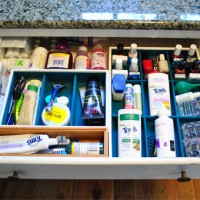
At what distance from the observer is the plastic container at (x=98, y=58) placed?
87cm

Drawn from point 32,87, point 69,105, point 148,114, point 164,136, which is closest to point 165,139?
point 164,136

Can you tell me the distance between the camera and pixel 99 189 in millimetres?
1062

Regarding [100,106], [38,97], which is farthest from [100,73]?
[38,97]

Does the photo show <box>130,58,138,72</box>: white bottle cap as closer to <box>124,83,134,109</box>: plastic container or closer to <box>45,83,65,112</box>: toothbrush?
<box>124,83,134,109</box>: plastic container

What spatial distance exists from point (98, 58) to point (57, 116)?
0.90 ft

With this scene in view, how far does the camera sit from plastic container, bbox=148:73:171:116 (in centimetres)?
79

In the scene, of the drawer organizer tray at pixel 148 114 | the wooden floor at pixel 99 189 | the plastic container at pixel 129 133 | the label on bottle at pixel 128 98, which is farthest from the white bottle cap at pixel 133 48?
the wooden floor at pixel 99 189

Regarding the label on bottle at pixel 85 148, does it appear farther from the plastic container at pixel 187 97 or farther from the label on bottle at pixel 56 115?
the plastic container at pixel 187 97

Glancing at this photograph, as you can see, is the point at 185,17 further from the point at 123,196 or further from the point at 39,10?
the point at 123,196

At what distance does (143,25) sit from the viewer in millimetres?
803

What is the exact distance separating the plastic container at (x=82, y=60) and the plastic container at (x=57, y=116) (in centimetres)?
18

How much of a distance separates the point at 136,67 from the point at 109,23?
0.18 meters

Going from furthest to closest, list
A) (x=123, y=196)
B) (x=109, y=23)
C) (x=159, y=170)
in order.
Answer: (x=123, y=196)
(x=109, y=23)
(x=159, y=170)

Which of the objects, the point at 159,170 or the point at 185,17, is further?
the point at 185,17
